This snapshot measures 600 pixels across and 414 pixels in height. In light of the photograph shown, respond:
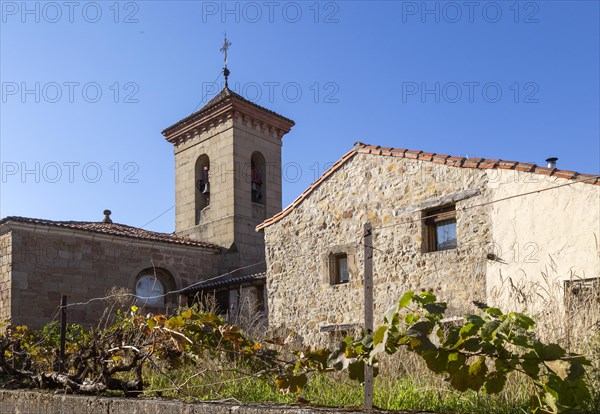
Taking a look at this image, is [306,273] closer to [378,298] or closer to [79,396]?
[378,298]

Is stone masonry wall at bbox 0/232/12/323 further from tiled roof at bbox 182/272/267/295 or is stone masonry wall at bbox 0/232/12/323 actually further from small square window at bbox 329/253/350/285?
small square window at bbox 329/253/350/285

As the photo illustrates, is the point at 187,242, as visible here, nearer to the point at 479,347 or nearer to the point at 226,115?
the point at 226,115

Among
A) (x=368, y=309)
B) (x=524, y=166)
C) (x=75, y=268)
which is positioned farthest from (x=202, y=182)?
(x=368, y=309)

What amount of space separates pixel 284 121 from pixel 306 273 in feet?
25.8

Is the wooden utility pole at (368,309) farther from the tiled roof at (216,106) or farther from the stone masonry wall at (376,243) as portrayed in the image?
the tiled roof at (216,106)

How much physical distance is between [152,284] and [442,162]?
8564 mm

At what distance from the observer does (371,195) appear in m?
11.7

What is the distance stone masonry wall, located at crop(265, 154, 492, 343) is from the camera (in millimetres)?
10172

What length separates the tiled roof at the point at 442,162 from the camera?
909 cm

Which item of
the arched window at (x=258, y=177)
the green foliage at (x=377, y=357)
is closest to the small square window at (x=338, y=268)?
the green foliage at (x=377, y=357)

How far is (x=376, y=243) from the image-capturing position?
37.8 ft

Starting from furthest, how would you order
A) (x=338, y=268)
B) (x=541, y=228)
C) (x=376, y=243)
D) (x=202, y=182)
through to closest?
(x=202, y=182), (x=338, y=268), (x=376, y=243), (x=541, y=228)

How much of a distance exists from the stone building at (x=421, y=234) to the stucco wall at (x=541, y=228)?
0.01m

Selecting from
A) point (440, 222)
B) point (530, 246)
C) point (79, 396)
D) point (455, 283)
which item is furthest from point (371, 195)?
point (79, 396)
